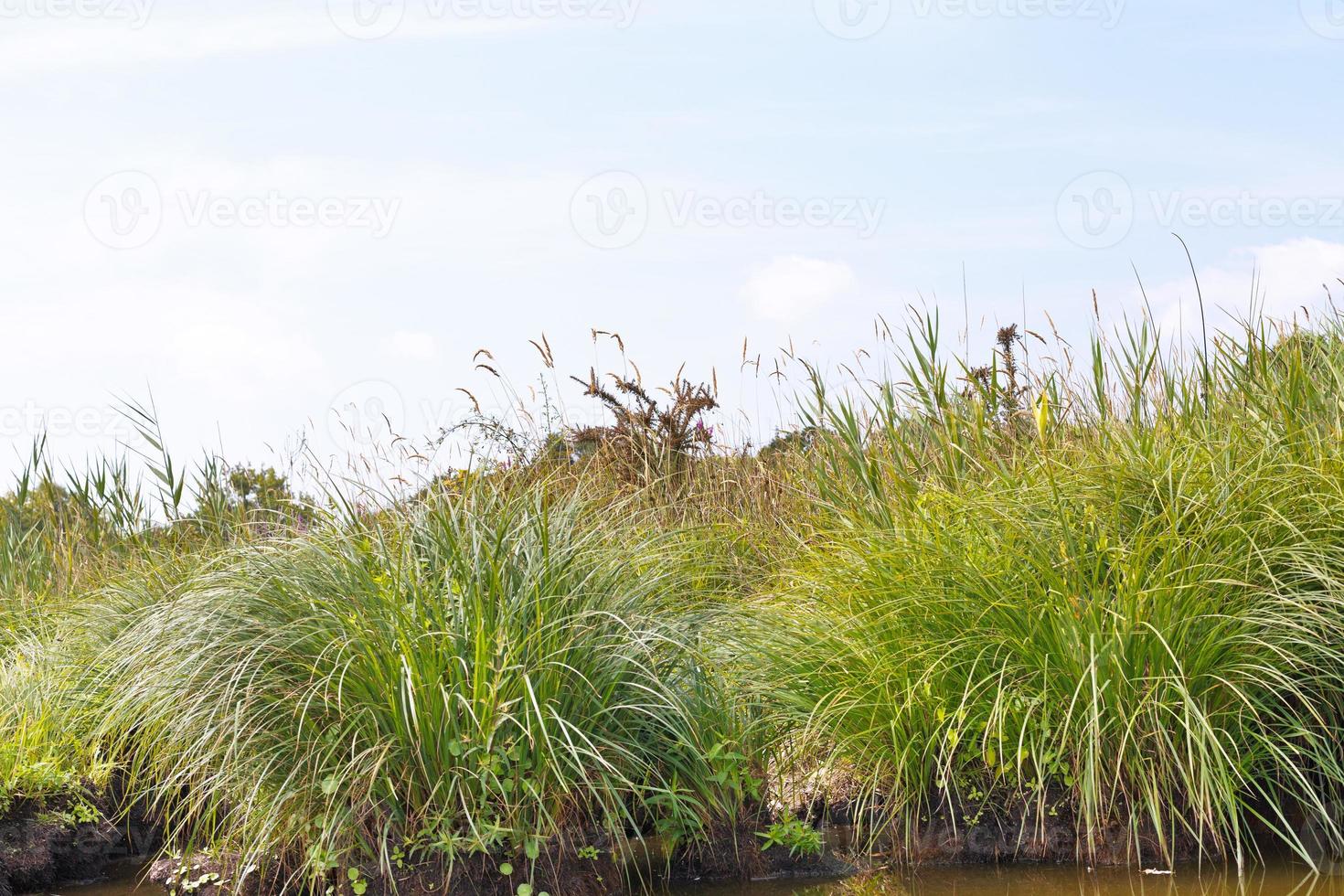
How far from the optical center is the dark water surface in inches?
140

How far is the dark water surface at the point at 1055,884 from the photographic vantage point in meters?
3.54

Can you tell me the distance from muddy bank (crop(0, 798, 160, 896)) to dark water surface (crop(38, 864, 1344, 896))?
2.71 meters

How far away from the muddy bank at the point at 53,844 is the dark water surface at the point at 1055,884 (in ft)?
8.88

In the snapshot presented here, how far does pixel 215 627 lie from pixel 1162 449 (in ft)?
11.7

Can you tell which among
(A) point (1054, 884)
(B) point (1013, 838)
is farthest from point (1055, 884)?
(B) point (1013, 838)

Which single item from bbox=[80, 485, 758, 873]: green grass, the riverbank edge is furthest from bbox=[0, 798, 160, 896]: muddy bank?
bbox=[80, 485, 758, 873]: green grass

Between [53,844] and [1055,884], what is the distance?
4.03 meters

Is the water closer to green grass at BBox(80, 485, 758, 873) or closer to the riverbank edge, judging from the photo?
the riverbank edge

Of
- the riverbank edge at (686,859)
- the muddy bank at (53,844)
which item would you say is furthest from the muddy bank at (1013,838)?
the muddy bank at (53,844)

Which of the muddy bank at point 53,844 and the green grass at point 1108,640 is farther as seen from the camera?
the muddy bank at point 53,844

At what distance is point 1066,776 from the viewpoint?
146 inches

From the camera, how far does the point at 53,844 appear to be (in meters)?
4.54

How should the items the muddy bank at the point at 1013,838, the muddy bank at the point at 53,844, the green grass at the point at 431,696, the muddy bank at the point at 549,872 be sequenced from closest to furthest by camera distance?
1. the green grass at the point at 431,696
2. the muddy bank at the point at 549,872
3. the muddy bank at the point at 1013,838
4. the muddy bank at the point at 53,844

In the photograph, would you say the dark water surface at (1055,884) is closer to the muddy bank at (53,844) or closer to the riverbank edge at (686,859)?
the riverbank edge at (686,859)
